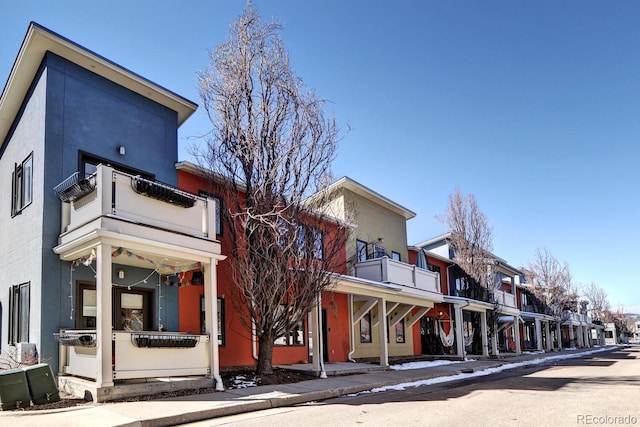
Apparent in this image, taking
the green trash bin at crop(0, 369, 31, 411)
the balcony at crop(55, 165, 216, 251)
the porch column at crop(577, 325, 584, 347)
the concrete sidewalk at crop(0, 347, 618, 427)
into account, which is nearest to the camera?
the concrete sidewalk at crop(0, 347, 618, 427)

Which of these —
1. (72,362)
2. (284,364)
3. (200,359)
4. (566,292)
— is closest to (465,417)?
(200,359)

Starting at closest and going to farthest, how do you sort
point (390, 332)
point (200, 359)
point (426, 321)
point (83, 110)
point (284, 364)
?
point (200, 359), point (83, 110), point (284, 364), point (390, 332), point (426, 321)

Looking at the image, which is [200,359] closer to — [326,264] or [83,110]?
[326,264]

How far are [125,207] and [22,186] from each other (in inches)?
171

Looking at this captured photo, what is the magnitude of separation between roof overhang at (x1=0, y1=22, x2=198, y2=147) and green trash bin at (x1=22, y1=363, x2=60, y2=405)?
7.38 meters

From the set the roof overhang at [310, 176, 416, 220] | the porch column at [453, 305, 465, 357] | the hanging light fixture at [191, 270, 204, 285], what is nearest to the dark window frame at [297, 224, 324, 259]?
the hanging light fixture at [191, 270, 204, 285]

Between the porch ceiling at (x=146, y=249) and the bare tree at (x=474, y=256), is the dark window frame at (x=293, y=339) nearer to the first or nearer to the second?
the porch ceiling at (x=146, y=249)

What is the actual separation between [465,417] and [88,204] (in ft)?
28.2

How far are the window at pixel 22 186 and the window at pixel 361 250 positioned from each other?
13510 millimetres

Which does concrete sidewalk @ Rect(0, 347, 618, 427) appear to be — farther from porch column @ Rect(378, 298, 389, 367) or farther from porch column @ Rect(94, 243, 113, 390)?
porch column @ Rect(378, 298, 389, 367)

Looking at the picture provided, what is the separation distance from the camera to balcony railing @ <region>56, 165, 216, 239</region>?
36.5 feet

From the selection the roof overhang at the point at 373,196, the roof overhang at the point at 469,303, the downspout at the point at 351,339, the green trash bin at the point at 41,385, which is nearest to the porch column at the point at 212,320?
the green trash bin at the point at 41,385

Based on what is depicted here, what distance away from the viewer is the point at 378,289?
20219 millimetres

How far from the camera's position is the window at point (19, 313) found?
1250cm
